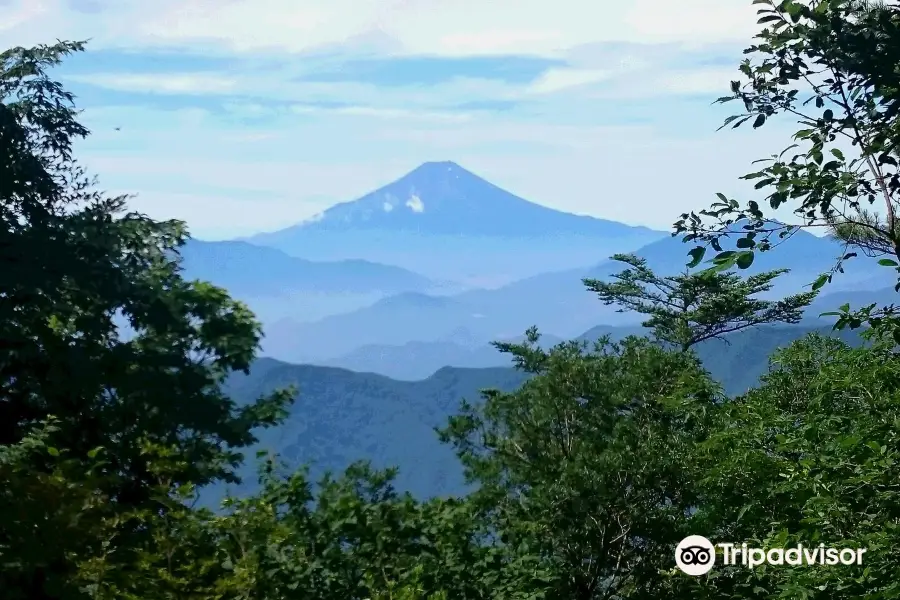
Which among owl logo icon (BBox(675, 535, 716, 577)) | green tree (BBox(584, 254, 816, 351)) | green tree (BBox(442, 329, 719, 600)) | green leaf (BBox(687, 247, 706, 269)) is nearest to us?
green leaf (BBox(687, 247, 706, 269))

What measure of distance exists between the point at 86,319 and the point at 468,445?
7817mm

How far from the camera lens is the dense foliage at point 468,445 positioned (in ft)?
16.2

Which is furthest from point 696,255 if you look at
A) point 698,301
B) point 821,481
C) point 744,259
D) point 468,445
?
point 698,301

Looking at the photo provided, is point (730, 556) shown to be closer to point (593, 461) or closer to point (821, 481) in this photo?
point (593, 461)

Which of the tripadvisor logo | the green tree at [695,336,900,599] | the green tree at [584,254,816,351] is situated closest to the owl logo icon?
the tripadvisor logo

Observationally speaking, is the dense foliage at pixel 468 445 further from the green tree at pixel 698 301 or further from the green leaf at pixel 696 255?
the green tree at pixel 698 301

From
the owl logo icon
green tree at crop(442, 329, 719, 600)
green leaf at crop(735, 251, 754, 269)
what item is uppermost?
green leaf at crop(735, 251, 754, 269)

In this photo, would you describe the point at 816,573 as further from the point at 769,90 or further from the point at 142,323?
the point at 142,323

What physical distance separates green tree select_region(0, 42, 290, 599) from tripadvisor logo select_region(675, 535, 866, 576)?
732cm

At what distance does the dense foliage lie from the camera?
4934 mm

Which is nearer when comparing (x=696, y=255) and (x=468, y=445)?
(x=696, y=255)

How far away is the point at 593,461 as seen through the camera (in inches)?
404

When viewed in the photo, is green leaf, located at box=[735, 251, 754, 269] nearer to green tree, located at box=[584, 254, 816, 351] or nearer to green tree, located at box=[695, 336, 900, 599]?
green tree, located at box=[695, 336, 900, 599]

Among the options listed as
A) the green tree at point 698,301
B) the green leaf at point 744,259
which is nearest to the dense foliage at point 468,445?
the green leaf at point 744,259
